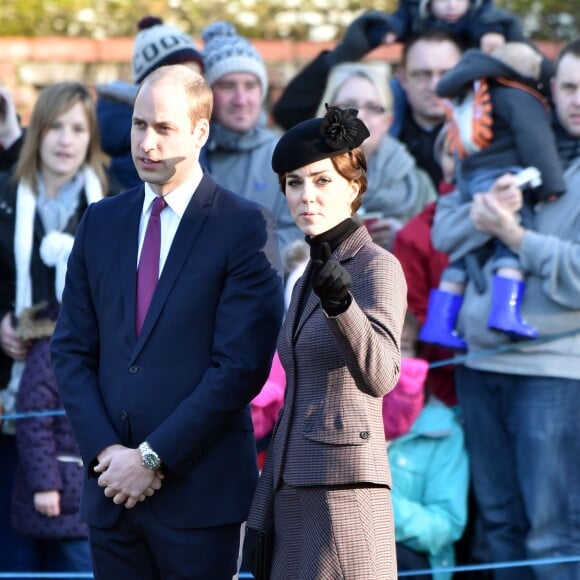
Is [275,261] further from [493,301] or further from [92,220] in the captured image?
[493,301]

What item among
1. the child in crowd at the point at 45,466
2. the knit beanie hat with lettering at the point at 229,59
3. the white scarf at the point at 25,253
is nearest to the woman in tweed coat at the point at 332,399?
the child in crowd at the point at 45,466

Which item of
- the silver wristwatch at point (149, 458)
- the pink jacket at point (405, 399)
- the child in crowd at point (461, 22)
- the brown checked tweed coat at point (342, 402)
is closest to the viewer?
the brown checked tweed coat at point (342, 402)

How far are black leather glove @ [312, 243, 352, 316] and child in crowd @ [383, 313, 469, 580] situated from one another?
80.6 inches

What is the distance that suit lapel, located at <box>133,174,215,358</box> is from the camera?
411cm

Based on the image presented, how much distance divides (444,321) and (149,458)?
1888 millimetres

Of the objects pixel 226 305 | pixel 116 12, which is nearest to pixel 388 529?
pixel 226 305

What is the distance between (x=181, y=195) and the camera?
4.25 metres

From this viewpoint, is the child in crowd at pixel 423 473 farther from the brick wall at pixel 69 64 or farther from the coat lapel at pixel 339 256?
the brick wall at pixel 69 64

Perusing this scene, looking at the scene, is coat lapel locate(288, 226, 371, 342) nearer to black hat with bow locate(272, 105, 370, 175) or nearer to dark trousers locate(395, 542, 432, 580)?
black hat with bow locate(272, 105, 370, 175)

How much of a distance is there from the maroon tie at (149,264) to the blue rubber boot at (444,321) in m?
1.67

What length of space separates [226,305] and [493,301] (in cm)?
154

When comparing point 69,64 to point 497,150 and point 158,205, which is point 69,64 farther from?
point 158,205

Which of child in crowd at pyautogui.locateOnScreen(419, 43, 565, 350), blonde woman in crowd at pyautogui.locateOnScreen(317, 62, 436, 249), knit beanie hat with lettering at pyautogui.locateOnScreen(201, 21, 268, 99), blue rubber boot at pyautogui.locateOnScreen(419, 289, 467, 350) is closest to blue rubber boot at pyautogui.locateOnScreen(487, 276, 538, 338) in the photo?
child in crowd at pyautogui.locateOnScreen(419, 43, 565, 350)

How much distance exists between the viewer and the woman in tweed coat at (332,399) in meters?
3.74
